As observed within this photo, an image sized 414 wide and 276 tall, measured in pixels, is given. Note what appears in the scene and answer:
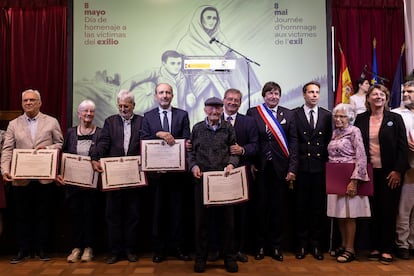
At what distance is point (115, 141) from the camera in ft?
12.2

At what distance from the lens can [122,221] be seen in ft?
12.3

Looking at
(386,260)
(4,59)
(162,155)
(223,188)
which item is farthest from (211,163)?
(4,59)

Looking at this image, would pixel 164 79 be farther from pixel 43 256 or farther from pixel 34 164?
pixel 43 256

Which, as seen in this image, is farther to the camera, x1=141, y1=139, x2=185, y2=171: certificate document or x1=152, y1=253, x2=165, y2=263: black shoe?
x1=152, y1=253, x2=165, y2=263: black shoe

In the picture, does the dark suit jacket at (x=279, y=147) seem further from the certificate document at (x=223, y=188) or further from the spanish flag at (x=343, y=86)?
the spanish flag at (x=343, y=86)

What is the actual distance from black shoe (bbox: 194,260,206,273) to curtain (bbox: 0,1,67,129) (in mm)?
3838

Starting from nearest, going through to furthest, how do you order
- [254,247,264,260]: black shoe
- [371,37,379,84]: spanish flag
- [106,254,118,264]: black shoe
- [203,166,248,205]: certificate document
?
[203,166,248,205]: certificate document < [106,254,118,264]: black shoe < [254,247,264,260]: black shoe < [371,37,379,84]: spanish flag

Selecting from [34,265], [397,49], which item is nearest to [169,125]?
[34,265]

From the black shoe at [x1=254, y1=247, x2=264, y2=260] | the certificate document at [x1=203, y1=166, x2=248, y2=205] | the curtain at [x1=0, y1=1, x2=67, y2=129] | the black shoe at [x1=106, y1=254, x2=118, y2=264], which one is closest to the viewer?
the certificate document at [x1=203, y1=166, x2=248, y2=205]

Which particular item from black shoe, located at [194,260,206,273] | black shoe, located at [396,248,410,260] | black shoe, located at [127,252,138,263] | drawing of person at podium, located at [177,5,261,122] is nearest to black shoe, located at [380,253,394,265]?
black shoe, located at [396,248,410,260]

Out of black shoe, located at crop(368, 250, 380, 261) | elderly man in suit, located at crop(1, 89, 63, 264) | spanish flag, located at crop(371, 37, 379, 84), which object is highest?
spanish flag, located at crop(371, 37, 379, 84)

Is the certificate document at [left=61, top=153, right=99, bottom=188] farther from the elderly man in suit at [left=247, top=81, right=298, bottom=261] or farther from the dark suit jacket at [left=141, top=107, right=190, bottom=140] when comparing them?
the elderly man in suit at [left=247, top=81, right=298, bottom=261]

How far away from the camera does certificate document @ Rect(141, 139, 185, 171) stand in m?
3.53

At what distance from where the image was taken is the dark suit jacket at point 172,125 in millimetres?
3689
